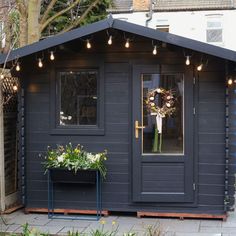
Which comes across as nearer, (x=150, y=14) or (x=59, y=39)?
(x=59, y=39)

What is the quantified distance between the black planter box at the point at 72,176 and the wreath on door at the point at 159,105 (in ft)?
3.25

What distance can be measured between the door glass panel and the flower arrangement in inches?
25.5

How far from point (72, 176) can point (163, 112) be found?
155 centimetres

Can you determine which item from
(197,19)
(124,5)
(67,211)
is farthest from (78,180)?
(124,5)

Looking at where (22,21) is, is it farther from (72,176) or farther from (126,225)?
(126,225)

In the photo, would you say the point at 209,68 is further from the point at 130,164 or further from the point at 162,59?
the point at 130,164

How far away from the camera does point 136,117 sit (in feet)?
22.3

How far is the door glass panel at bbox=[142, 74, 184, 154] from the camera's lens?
22.2ft

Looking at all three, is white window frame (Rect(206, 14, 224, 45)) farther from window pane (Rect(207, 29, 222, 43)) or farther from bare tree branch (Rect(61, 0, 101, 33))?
bare tree branch (Rect(61, 0, 101, 33))

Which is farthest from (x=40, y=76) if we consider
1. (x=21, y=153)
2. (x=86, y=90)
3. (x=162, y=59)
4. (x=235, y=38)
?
(x=235, y=38)

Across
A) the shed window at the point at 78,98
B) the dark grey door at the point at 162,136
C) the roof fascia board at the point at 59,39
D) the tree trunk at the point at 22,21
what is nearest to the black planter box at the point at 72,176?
the dark grey door at the point at 162,136

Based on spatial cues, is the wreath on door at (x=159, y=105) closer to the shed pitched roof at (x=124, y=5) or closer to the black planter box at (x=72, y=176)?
the black planter box at (x=72, y=176)

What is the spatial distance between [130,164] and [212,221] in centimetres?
137

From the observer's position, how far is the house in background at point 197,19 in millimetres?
20219
